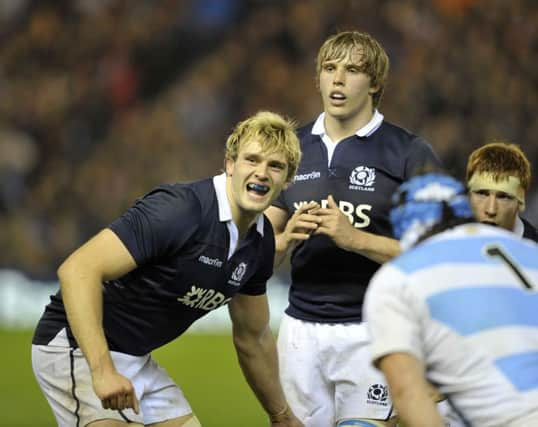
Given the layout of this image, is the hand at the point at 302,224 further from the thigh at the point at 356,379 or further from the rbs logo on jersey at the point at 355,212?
the thigh at the point at 356,379

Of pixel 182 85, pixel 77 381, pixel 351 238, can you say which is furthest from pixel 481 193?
pixel 182 85

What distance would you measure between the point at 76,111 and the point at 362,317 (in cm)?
1093

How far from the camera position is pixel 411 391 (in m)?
3.69

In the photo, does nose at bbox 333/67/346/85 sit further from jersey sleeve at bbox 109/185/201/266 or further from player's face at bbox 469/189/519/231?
jersey sleeve at bbox 109/185/201/266

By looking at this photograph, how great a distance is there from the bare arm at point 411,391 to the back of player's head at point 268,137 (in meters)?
1.82

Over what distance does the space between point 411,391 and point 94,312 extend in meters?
1.54

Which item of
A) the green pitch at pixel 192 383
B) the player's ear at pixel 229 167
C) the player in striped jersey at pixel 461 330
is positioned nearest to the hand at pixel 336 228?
the player's ear at pixel 229 167

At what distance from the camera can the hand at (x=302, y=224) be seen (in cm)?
578

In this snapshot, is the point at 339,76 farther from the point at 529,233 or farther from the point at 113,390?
the point at 113,390

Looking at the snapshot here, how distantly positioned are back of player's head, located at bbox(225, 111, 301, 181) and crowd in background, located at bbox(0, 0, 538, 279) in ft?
31.3

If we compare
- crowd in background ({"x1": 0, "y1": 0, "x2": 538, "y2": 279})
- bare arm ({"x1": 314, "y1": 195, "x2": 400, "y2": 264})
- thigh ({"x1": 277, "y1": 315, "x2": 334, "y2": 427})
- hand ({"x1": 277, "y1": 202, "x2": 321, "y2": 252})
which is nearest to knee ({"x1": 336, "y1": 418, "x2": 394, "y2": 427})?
thigh ({"x1": 277, "y1": 315, "x2": 334, "y2": 427})

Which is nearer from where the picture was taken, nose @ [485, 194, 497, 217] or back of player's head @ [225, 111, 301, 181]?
back of player's head @ [225, 111, 301, 181]

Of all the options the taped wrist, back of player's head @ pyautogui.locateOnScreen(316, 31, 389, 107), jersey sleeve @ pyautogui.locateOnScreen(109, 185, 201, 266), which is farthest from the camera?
back of player's head @ pyautogui.locateOnScreen(316, 31, 389, 107)

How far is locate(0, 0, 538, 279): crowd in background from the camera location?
15.5 m
